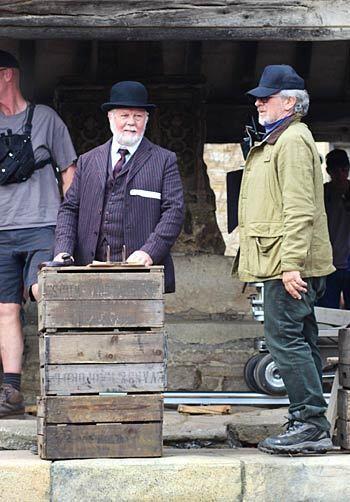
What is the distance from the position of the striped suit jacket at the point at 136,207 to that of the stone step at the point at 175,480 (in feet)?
3.51

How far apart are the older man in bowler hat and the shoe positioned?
1.00 metres

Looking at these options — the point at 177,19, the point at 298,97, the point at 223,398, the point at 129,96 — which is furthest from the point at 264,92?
the point at 223,398

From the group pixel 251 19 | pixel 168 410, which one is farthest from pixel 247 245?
pixel 168 410

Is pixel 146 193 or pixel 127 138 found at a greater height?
pixel 127 138

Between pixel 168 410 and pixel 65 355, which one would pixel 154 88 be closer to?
pixel 168 410

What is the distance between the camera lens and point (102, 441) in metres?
6.30

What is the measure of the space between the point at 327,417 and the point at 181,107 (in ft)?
12.4

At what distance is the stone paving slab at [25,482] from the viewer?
6.18 metres

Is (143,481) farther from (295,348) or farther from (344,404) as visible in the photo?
(344,404)

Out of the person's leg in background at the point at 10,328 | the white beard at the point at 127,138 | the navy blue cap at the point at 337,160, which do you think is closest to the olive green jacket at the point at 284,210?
the white beard at the point at 127,138

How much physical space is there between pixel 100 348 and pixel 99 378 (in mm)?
149

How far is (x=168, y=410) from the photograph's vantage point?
27.5ft

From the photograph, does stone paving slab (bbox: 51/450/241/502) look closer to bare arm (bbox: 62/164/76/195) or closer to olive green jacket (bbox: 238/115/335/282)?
olive green jacket (bbox: 238/115/335/282)

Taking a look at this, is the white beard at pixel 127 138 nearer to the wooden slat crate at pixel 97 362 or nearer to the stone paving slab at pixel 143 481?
the wooden slat crate at pixel 97 362
